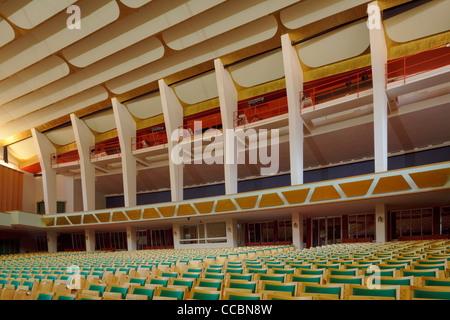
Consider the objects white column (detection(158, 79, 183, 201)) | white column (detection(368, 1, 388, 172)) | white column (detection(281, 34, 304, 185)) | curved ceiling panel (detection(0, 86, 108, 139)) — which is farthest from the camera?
curved ceiling panel (detection(0, 86, 108, 139))

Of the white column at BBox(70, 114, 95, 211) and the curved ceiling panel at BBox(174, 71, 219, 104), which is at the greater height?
the curved ceiling panel at BBox(174, 71, 219, 104)

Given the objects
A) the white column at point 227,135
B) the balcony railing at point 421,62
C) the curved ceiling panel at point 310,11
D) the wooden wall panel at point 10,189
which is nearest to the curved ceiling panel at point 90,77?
the white column at point 227,135

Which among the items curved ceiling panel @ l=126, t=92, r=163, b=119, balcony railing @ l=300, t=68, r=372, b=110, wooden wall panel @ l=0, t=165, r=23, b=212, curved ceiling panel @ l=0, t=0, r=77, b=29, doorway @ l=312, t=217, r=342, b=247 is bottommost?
doorway @ l=312, t=217, r=342, b=247

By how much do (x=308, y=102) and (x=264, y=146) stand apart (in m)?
3.84

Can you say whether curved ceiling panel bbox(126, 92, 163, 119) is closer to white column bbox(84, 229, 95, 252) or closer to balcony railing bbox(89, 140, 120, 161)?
balcony railing bbox(89, 140, 120, 161)

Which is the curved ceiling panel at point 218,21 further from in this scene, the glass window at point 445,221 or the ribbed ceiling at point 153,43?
the glass window at point 445,221

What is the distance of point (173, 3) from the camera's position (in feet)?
52.7

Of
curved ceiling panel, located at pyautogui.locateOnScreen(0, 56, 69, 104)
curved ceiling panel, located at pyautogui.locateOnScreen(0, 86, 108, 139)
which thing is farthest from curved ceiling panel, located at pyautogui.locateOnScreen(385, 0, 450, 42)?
curved ceiling panel, located at pyautogui.locateOnScreen(0, 56, 69, 104)

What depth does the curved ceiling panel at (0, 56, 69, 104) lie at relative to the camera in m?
19.8

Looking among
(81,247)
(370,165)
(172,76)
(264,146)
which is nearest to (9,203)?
(81,247)

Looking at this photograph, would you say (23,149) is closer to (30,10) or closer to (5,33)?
(5,33)

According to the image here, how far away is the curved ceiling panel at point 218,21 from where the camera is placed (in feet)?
52.5

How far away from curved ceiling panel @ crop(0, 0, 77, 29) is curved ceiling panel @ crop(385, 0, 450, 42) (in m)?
15.5

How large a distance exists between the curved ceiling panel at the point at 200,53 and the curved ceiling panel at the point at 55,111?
1504 mm
